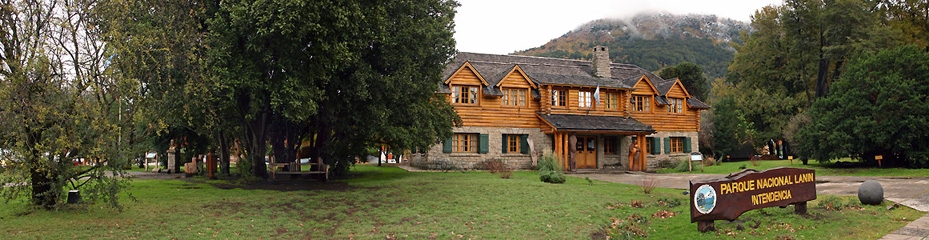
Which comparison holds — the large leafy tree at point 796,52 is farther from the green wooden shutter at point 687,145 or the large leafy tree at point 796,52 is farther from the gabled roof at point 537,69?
the gabled roof at point 537,69

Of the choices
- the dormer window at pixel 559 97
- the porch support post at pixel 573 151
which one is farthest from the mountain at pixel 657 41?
the porch support post at pixel 573 151

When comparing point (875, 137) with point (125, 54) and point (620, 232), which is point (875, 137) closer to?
point (620, 232)

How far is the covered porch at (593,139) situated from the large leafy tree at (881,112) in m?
8.85

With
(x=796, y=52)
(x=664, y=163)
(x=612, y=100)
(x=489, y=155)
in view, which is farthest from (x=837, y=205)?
(x=796, y=52)

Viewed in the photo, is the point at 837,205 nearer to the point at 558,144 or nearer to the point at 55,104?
the point at 55,104

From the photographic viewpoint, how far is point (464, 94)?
32125 mm

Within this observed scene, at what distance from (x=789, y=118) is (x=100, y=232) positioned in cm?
4946

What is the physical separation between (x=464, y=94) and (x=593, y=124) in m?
7.13

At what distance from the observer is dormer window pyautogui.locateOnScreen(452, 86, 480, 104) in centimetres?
3184

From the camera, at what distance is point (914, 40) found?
38812 millimetres

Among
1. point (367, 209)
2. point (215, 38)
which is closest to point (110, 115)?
point (215, 38)

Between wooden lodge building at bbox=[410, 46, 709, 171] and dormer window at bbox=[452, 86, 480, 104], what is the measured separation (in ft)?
0.17

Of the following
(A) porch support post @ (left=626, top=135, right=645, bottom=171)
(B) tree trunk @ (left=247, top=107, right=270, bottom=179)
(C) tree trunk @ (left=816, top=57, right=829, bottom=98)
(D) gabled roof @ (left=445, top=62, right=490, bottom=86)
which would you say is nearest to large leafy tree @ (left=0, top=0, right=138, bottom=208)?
(B) tree trunk @ (left=247, top=107, right=270, bottom=179)

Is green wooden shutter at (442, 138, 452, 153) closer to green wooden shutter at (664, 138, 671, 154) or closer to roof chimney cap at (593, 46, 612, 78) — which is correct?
roof chimney cap at (593, 46, 612, 78)
